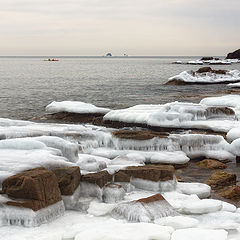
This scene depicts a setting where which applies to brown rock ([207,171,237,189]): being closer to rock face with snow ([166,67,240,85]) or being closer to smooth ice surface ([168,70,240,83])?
rock face with snow ([166,67,240,85])

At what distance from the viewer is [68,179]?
7.72 m

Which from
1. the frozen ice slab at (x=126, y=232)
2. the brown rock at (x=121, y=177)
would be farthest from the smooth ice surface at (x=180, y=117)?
the frozen ice slab at (x=126, y=232)

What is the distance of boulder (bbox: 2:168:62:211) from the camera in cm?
687

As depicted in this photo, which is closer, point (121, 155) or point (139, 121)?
point (121, 155)

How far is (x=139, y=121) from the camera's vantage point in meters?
16.8

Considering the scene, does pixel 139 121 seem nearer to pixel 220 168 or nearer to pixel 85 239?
pixel 220 168

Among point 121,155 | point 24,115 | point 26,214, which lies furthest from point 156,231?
point 24,115

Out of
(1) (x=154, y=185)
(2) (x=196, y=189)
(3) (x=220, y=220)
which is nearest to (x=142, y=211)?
(3) (x=220, y=220)

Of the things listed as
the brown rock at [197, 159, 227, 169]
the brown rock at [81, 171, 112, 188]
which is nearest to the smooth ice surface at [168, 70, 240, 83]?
the brown rock at [197, 159, 227, 169]

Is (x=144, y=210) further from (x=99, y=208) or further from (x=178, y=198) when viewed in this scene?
(x=178, y=198)

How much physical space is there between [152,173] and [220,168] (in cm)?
369

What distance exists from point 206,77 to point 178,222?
1786 inches

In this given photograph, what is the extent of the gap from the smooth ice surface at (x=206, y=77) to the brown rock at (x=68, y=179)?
40152mm

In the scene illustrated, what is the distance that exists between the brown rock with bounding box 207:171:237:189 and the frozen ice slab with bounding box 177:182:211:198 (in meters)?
0.77
